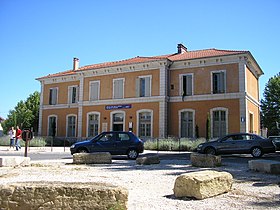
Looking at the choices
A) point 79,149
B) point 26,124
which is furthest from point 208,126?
point 26,124

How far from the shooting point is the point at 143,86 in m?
28.5

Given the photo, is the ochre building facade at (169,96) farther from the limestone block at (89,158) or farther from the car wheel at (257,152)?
the limestone block at (89,158)

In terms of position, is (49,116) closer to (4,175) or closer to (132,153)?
(132,153)

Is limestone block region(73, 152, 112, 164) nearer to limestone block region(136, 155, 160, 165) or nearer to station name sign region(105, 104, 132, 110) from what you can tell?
limestone block region(136, 155, 160, 165)

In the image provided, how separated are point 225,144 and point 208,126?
27.1ft

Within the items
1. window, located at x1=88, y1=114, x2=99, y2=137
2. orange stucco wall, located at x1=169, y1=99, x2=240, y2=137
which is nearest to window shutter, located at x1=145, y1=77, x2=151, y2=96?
orange stucco wall, located at x1=169, y1=99, x2=240, y2=137

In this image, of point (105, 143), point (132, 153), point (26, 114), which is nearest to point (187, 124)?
point (132, 153)

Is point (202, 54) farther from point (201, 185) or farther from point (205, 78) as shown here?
point (201, 185)

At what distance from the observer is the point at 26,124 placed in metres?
42.8

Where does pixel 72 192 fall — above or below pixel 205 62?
below

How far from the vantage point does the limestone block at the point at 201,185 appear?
552 cm

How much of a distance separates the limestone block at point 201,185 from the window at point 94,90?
25.7 m

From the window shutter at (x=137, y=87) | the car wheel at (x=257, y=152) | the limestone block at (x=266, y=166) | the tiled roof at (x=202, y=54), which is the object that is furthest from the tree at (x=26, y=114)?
the limestone block at (x=266, y=166)

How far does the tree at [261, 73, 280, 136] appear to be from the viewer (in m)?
44.7
